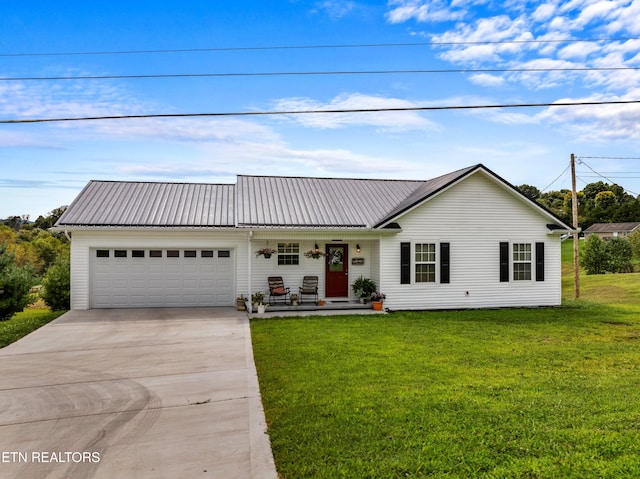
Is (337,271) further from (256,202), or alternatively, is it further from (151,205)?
(151,205)

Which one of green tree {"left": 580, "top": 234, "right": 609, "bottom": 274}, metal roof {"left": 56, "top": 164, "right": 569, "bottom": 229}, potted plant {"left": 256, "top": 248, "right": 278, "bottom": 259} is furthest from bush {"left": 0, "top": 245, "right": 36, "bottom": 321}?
Answer: green tree {"left": 580, "top": 234, "right": 609, "bottom": 274}

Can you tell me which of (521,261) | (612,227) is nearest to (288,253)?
(521,261)

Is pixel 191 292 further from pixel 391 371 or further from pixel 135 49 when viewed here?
pixel 391 371

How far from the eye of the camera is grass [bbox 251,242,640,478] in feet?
12.8

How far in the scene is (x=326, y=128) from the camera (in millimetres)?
19422

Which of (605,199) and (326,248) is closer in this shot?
(326,248)

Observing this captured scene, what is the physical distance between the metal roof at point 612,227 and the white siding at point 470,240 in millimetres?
58652

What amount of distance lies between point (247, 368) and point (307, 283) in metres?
7.37

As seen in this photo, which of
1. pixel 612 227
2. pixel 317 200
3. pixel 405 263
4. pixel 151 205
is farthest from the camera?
pixel 612 227

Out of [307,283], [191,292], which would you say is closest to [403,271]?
[307,283]

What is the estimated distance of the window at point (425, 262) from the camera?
14.4 m

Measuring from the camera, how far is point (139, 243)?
1387 centimetres

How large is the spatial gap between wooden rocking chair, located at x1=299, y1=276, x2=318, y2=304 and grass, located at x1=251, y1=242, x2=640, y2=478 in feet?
11.7

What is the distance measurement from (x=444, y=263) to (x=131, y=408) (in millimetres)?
11280
